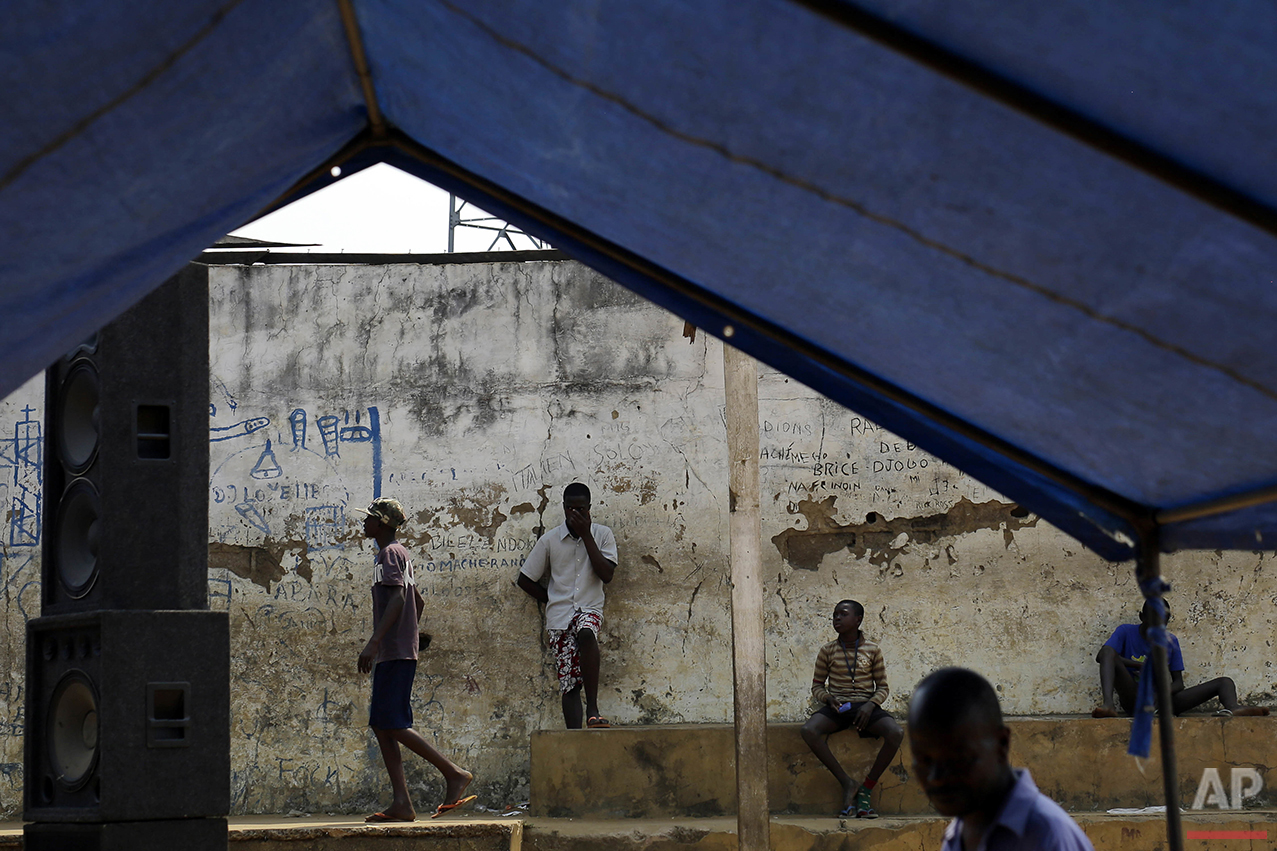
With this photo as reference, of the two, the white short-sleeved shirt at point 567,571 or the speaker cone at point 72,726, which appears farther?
the white short-sleeved shirt at point 567,571

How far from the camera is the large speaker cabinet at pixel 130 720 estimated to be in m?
4.04

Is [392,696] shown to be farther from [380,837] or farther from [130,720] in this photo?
[130,720]

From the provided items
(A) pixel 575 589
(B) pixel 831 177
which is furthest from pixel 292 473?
(B) pixel 831 177

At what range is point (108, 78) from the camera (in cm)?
188

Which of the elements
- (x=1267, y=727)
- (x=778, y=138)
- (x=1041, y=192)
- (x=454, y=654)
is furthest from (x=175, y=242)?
(x=1267, y=727)

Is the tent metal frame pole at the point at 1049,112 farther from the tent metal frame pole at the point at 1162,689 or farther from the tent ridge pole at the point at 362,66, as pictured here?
the tent metal frame pole at the point at 1162,689

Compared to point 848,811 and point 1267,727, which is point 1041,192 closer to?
point 848,811

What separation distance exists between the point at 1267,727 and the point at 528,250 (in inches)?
238

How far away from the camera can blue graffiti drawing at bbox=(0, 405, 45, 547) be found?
877 cm

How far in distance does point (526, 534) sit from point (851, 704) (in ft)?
9.02

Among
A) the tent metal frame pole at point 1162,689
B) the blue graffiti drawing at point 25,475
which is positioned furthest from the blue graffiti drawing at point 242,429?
the tent metal frame pole at point 1162,689

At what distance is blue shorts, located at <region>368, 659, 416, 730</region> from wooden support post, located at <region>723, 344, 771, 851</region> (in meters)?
1.94

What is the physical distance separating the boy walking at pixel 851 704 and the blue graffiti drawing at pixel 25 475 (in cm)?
581

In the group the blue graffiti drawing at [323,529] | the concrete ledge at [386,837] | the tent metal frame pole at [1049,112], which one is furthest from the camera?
the blue graffiti drawing at [323,529]
